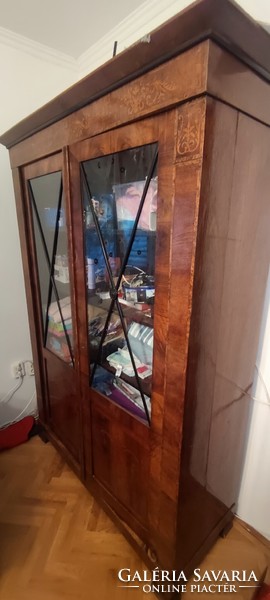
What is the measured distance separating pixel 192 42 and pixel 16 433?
2115 millimetres

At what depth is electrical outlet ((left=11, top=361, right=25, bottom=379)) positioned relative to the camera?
187cm

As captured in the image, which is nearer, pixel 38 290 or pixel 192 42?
pixel 192 42

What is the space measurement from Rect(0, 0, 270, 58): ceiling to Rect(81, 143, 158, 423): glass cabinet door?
818 mm

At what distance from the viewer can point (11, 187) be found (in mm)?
1608

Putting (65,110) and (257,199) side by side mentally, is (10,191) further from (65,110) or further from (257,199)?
(257,199)

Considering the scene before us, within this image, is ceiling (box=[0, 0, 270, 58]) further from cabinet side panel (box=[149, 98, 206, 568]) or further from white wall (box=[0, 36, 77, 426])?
cabinet side panel (box=[149, 98, 206, 568])

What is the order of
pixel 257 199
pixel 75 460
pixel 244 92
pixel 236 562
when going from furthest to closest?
1. pixel 75 460
2. pixel 236 562
3. pixel 257 199
4. pixel 244 92

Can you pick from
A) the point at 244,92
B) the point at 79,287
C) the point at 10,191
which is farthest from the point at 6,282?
the point at 244,92

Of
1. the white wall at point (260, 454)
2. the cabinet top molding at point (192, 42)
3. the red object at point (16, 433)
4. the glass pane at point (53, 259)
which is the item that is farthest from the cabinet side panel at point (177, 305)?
the red object at point (16, 433)

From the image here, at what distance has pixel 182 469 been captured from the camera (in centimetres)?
88

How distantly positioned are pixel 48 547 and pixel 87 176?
5.33 ft

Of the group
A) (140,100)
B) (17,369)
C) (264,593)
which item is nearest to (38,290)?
(17,369)

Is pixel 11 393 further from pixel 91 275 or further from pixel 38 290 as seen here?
pixel 91 275

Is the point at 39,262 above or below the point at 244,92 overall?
→ below
